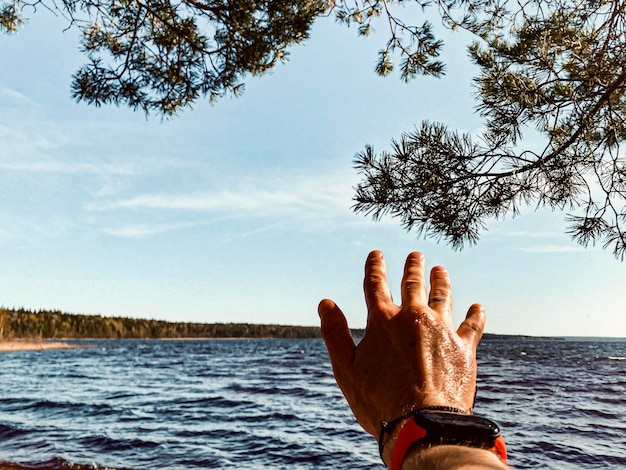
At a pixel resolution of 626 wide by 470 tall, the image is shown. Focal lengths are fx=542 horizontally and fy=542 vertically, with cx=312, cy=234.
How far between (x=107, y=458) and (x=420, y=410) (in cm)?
813

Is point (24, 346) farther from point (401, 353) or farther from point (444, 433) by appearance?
point (444, 433)

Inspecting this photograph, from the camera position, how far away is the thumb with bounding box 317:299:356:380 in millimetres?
1184

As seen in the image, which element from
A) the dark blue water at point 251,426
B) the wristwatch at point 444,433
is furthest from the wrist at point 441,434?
the dark blue water at point 251,426

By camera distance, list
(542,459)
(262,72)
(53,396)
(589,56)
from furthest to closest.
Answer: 1. (53,396)
2. (542,459)
3. (262,72)
4. (589,56)

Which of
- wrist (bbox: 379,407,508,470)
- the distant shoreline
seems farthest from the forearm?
the distant shoreline

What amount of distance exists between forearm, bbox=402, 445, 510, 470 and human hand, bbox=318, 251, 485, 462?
13 cm

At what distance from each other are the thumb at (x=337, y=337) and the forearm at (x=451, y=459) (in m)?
0.28

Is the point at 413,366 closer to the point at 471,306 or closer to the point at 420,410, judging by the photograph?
the point at 420,410

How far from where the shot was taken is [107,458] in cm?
789

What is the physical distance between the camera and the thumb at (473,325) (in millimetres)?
1243

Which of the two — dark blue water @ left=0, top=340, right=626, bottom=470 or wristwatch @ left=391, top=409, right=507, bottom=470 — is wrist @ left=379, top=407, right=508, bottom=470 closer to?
wristwatch @ left=391, top=409, right=507, bottom=470

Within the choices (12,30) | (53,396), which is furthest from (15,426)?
(12,30)

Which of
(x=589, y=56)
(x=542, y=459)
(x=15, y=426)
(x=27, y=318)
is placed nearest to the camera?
(x=589, y=56)

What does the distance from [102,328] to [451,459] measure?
10688 cm
